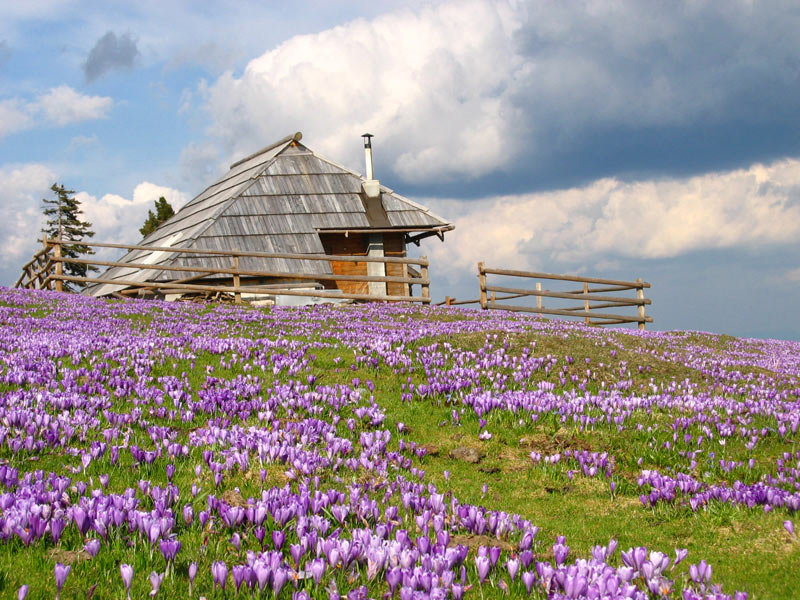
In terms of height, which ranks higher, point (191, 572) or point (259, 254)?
point (259, 254)

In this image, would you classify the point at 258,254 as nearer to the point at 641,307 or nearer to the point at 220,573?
the point at 641,307

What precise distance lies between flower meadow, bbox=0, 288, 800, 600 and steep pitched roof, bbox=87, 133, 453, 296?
23556 millimetres

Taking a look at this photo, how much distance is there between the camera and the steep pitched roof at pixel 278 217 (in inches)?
1447

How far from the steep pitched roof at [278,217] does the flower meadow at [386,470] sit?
2356 centimetres

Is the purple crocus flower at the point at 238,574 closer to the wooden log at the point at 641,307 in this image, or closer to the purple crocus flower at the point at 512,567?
the purple crocus flower at the point at 512,567

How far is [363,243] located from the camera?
40.5 metres

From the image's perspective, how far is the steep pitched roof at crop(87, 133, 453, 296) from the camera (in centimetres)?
3675

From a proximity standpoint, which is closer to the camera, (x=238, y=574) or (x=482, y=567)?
(x=238, y=574)

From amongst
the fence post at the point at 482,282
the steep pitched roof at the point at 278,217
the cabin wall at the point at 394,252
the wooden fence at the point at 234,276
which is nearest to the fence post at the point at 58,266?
the wooden fence at the point at 234,276

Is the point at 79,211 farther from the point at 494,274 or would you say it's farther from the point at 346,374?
the point at 346,374

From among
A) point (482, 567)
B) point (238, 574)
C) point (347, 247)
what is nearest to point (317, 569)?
point (238, 574)

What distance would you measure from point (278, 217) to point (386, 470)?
3478 centimetres

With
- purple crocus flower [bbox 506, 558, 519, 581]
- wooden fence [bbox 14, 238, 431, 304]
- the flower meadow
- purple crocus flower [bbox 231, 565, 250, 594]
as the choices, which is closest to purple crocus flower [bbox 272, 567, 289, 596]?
the flower meadow

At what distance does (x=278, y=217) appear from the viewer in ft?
130
